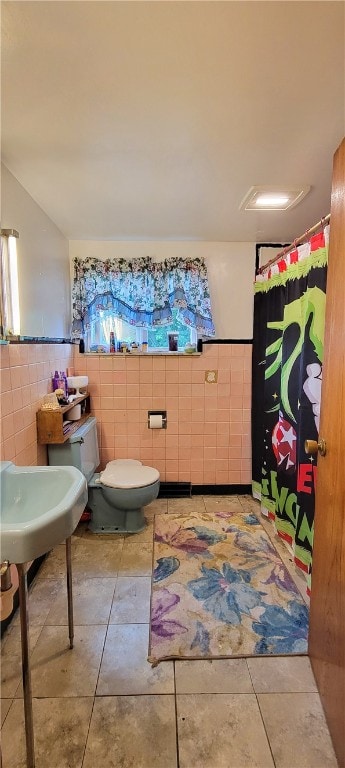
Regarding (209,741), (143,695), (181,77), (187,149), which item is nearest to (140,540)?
(143,695)

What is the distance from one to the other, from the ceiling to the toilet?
4.91 feet

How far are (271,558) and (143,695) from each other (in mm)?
1087

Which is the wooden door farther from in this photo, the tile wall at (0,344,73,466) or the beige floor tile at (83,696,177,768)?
the tile wall at (0,344,73,466)

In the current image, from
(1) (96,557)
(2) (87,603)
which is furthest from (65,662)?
(1) (96,557)

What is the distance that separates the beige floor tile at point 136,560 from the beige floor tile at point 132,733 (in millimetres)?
713

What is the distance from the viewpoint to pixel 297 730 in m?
1.19

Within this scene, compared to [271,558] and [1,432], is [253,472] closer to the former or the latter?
[271,558]

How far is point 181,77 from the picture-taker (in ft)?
3.65

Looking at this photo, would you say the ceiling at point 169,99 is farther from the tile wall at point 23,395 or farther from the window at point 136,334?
the window at point 136,334

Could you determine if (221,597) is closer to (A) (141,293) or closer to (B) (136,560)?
A: (B) (136,560)

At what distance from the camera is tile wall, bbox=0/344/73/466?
163cm

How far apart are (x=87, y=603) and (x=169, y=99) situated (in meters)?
2.21

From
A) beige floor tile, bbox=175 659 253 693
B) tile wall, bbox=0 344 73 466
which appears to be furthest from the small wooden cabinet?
beige floor tile, bbox=175 659 253 693

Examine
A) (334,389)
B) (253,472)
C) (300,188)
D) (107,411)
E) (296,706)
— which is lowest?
(296,706)
